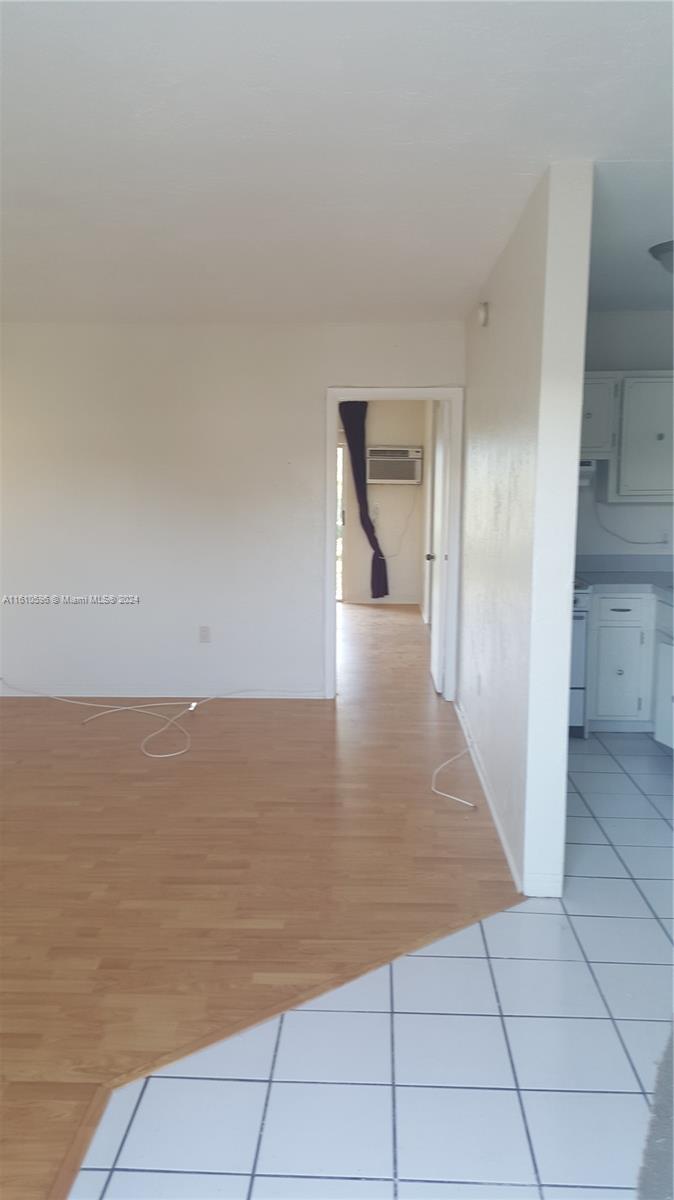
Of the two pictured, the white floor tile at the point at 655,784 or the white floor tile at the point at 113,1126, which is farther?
the white floor tile at the point at 655,784

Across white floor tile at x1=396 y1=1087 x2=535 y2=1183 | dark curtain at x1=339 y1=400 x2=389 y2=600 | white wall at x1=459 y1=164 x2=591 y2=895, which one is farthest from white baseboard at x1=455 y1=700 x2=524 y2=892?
dark curtain at x1=339 y1=400 x2=389 y2=600

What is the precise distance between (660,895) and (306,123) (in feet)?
8.89

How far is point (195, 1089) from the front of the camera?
6.42ft

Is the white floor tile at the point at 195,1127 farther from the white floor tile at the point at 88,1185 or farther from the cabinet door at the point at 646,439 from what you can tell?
the cabinet door at the point at 646,439

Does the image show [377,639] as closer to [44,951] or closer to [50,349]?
[50,349]

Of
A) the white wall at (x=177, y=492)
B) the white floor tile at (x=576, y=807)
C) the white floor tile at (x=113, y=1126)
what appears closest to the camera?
the white floor tile at (x=113, y=1126)

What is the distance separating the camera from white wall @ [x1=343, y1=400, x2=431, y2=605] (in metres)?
9.14

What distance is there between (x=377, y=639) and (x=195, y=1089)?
219 inches

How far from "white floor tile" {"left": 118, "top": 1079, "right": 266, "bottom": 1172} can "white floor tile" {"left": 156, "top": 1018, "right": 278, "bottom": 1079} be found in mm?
33

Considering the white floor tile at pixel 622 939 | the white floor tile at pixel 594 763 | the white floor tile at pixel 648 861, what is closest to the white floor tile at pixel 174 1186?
the white floor tile at pixel 622 939

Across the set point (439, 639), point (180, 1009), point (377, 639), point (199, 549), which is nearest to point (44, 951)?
point (180, 1009)

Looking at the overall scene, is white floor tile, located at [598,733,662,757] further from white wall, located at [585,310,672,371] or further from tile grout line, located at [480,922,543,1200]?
white wall, located at [585,310,672,371]

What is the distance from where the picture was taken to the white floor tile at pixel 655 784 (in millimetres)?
3785

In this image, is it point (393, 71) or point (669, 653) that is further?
point (669, 653)
